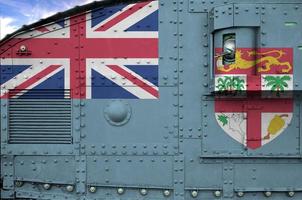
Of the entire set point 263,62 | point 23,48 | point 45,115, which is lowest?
point 45,115

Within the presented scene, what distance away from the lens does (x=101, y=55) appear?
322 centimetres

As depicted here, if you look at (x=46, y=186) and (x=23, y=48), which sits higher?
(x=23, y=48)

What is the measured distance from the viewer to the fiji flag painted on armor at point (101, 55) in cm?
322

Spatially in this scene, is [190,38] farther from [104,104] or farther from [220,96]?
[104,104]

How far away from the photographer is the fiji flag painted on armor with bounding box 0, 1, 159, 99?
3221 millimetres

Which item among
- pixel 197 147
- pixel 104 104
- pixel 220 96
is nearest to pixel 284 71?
pixel 220 96

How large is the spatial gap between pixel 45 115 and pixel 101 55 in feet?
2.45

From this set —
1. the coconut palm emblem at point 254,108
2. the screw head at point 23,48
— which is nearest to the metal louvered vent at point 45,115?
the screw head at point 23,48

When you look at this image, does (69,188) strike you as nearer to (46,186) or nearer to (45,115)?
(46,186)

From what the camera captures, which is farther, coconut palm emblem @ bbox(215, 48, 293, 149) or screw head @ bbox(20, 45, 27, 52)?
screw head @ bbox(20, 45, 27, 52)

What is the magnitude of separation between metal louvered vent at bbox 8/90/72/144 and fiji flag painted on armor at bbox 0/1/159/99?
0.09 metres

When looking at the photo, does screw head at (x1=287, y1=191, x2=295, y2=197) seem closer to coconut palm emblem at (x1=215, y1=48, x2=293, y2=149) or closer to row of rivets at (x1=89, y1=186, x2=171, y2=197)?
coconut palm emblem at (x1=215, y1=48, x2=293, y2=149)

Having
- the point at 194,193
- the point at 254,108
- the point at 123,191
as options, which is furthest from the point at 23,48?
the point at 254,108

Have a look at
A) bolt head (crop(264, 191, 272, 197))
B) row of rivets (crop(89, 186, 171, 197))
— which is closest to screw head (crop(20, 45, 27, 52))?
row of rivets (crop(89, 186, 171, 197))
